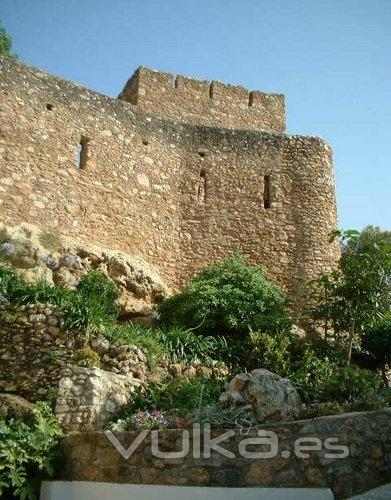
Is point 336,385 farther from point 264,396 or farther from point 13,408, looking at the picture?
point 13,408

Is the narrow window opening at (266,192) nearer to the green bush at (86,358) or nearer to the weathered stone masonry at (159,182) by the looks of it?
the weathered stone masonry at (159,182)

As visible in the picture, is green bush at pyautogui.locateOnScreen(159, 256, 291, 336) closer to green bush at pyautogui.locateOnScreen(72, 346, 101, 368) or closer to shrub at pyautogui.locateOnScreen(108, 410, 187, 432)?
green bush at pyautogui.locateOnScreen(72, 346, 101, 368)

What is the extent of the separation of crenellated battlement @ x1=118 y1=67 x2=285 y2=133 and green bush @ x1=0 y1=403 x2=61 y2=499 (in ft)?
42.9

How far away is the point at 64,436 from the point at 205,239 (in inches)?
329

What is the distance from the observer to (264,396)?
8.04m

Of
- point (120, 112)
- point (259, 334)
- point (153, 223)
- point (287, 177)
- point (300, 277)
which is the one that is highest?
point (120, 112)

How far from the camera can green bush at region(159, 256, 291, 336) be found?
1239cm

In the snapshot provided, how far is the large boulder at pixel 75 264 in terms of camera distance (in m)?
12.0

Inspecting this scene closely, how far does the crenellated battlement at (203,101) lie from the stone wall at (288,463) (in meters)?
13.8

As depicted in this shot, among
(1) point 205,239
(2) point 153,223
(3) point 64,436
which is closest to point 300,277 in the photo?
(1) point 205,239

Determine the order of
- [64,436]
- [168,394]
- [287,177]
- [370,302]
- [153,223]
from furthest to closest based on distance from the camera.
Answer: [287,177] → [153,223] → [370,302] → [168,394] → [64,436]

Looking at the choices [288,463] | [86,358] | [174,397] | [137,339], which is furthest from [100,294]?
[288,463]

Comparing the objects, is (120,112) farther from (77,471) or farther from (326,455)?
(326,455)

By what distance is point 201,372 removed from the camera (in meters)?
10.9
